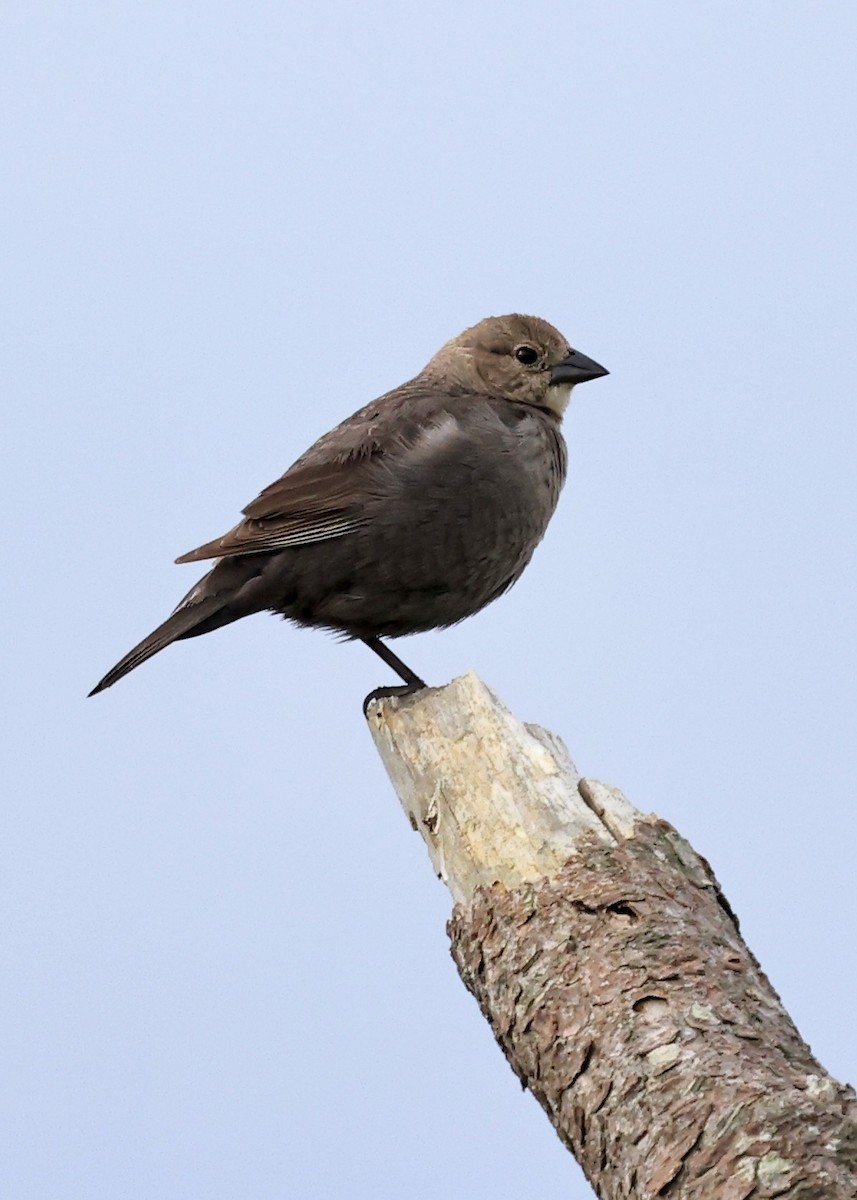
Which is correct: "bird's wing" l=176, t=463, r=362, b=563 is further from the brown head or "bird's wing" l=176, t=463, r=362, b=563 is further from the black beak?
the black beak

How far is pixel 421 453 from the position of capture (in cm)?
633

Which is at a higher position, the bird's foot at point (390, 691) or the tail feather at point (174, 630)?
the tail feather at point (174, 630)

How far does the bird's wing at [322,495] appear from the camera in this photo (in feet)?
20.5

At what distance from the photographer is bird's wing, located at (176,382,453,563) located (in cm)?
626

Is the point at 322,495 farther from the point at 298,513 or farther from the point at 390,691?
the point at 390,691

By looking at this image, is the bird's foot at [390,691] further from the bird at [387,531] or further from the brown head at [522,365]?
the brown head at [522,365]

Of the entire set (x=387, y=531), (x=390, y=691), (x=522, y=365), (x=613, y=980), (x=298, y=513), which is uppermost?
(x=522, y=365)

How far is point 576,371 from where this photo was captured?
717 cm

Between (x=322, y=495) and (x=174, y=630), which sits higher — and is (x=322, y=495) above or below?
above

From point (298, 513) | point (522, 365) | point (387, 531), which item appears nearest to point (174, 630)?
point (298, 513)

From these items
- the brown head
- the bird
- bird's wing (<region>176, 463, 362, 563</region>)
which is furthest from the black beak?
bird's wing (<region>176, 463, 362, 563</region>)

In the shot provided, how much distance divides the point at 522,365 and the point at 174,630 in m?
1.95

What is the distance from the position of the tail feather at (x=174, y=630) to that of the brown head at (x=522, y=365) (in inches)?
58.4

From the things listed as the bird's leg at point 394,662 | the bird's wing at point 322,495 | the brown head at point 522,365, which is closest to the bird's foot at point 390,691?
the bird's leg at point 394,662
